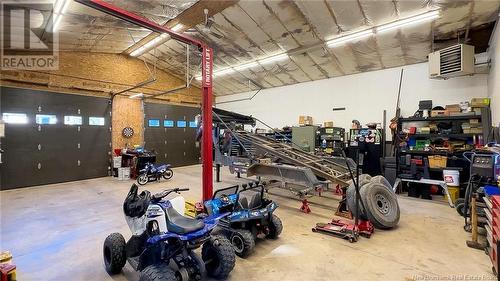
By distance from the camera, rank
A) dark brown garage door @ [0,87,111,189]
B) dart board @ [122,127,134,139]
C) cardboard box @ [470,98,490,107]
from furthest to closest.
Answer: dart board @ [122,127,134,139], dark brown garage door @ [0,87,111,189], cardboard box @ [470,98,490,107]

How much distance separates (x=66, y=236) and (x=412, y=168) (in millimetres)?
6705

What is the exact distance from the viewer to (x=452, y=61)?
5.15m

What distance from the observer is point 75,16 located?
5.01 m

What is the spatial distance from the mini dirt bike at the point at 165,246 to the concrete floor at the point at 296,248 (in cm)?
24

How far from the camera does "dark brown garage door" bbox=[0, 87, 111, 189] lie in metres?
6.55

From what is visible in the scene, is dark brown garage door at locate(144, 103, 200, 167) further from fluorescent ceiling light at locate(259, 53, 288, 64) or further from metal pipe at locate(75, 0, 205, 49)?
metal pipe at locate(75, 0, 205, 49)

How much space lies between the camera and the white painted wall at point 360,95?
5902 mm

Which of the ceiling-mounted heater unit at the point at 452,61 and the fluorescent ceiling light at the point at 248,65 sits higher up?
the fluorescent ceiling light at the point at 248,65

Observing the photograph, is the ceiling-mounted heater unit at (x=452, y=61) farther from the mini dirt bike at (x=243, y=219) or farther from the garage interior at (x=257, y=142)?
the mini dirt bike at (x=243, y=219)

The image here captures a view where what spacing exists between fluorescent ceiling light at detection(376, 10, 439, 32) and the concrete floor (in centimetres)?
371

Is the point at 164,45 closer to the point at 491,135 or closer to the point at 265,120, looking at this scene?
the point at 265,120

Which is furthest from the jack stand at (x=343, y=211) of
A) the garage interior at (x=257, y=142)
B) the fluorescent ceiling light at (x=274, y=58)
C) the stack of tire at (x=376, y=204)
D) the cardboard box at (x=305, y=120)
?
the fluorescent ceiling light at (x=274, y=58)

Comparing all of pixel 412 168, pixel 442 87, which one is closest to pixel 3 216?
pixel 412 168

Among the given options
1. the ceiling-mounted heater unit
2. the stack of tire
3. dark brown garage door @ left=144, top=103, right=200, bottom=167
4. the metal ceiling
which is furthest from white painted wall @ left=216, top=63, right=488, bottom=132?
the stack of tire
